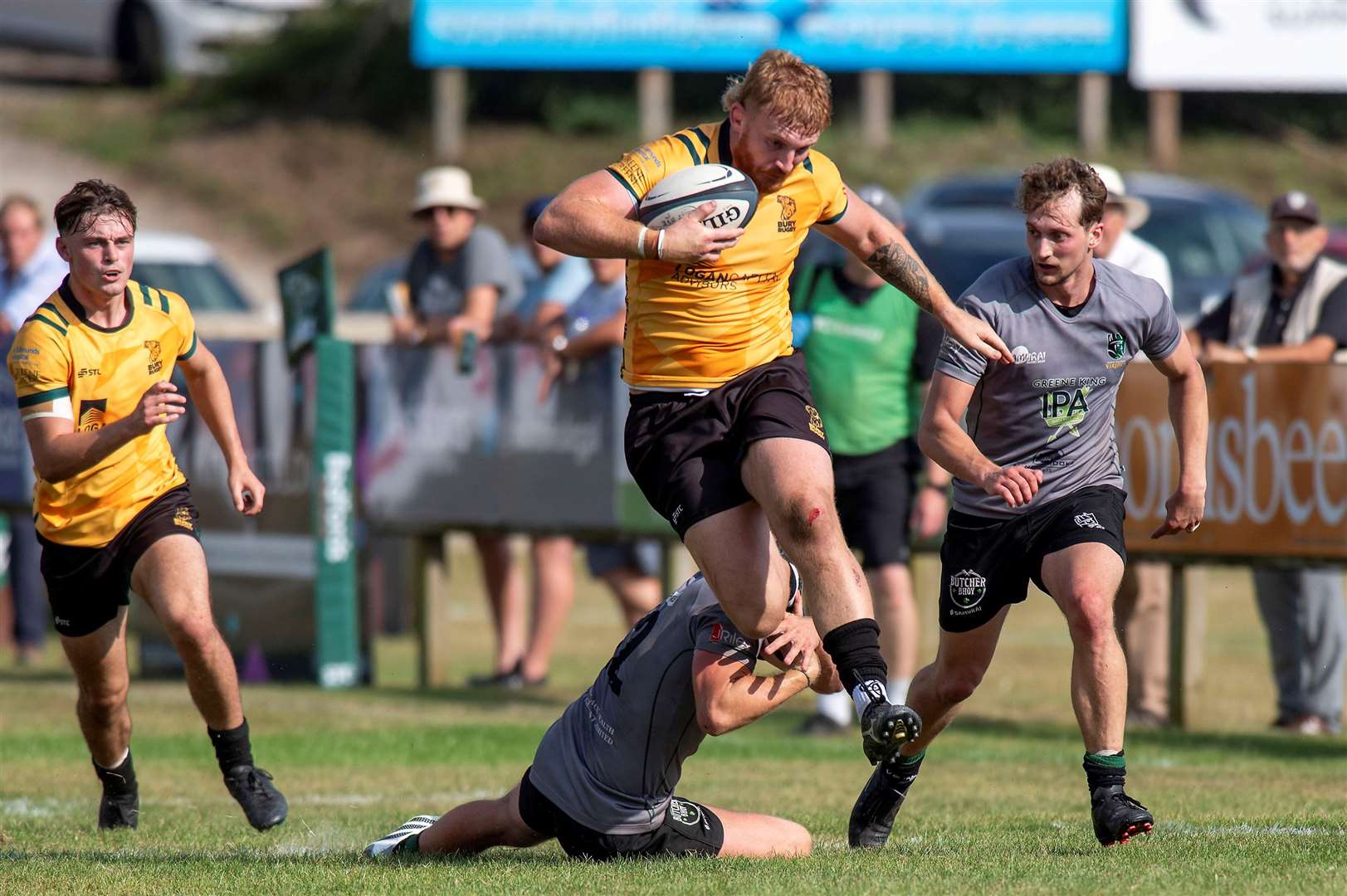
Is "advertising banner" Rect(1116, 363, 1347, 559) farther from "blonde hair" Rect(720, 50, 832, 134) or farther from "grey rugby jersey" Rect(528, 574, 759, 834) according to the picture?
"grey rugby jersey" Rect(528, 574, 759, 834)

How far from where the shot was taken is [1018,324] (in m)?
6.72

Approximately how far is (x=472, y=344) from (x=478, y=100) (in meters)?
26.5

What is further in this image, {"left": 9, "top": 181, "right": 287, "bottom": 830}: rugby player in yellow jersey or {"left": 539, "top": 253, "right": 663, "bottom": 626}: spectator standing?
{"left": 539, "top": 253, "right": 663, "bottom": 626}: spectator standing

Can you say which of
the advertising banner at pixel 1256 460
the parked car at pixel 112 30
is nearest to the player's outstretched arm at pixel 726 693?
the advertising banner at pixel 1256 460

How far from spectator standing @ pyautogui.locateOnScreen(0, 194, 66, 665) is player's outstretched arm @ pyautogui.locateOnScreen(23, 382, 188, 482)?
5.94 metres

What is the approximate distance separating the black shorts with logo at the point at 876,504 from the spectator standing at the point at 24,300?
5.39m

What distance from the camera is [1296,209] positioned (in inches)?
396

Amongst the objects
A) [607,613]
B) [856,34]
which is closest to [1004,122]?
[856,34]

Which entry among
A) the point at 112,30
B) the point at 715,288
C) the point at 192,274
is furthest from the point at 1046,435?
the point at 112,30

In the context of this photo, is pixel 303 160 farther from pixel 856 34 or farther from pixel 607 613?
pixel 607 613

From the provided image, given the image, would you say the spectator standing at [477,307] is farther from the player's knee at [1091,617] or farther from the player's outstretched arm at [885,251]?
the player's knee at [1091,617]

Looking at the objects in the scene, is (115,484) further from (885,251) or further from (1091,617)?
(1091,617)

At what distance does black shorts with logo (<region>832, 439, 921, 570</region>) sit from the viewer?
10.1m

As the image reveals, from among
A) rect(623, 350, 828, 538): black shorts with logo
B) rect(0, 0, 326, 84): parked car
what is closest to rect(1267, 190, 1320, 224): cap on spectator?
rect(623, 350, 828, 538): black shorts with logo
